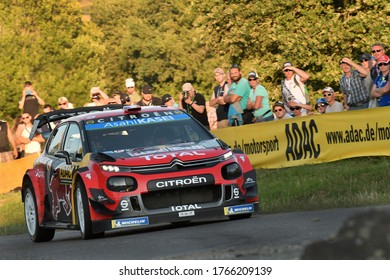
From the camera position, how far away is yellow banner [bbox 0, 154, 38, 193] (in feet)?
91.8

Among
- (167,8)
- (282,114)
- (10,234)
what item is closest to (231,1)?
(282,114)

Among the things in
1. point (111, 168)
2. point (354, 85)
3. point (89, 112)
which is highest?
point (89, 112)

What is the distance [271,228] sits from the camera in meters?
12.5

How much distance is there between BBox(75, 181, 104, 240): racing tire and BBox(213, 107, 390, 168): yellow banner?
5.86m

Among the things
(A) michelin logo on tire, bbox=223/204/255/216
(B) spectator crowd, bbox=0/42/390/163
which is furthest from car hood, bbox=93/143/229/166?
(B) spectator crowd, bbox=0/42/390/163

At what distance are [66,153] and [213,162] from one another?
1980 mm

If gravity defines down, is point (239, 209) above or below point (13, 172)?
above

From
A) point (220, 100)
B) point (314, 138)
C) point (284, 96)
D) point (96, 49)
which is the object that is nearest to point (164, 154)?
point (314, 138)

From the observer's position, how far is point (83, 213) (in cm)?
1418

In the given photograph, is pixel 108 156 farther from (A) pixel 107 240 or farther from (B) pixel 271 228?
(B) pixel 271 228

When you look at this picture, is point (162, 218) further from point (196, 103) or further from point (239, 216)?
point (196, 103)

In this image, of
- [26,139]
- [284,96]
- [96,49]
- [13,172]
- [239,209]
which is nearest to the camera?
[239,209]

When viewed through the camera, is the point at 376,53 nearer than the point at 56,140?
No

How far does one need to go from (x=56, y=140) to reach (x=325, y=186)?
4.71 m
